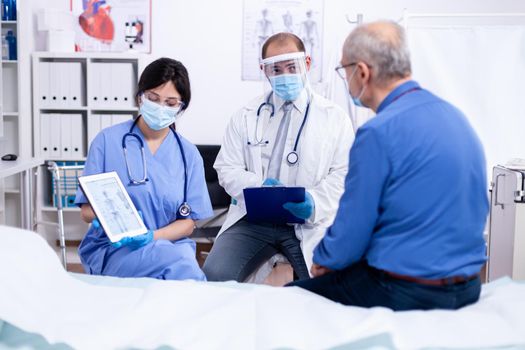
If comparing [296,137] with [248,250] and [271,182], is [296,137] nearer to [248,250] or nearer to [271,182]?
[271,182]

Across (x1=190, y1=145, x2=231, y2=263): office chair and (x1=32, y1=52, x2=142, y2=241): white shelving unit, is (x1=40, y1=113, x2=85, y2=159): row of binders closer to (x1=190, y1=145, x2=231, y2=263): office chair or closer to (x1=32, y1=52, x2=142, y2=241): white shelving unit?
(x1=32, y1=52, x2=142, y2=241): white shelving unit

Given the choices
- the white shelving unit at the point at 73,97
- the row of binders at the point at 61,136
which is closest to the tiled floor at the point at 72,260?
the white shelving unit at the point at 73,97

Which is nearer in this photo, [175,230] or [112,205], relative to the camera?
[112,205]

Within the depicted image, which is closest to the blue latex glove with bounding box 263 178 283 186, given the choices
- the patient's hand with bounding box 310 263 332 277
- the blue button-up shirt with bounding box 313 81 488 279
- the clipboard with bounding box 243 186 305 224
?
the clipboard with bounding box 243 186 305 224

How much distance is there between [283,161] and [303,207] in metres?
0.26

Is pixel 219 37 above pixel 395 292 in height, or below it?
above

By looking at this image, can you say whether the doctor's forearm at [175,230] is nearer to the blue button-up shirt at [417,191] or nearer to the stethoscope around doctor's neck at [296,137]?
the stethoscope around doctor's neck at [296,137]

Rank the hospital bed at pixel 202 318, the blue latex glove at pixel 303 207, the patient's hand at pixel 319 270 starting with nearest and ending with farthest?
the hospital bed at pixel 202 318 → the patient's hand at pixel 319 270 → the blue latex glove at pixel 303 207

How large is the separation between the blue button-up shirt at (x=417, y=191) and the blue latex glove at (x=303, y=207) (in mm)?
655

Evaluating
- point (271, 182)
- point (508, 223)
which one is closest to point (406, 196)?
point (271, 182)

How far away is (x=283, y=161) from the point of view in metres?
2.12

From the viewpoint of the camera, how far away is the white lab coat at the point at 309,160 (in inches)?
79.4

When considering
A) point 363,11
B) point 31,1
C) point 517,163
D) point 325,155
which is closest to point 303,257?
point 325,155

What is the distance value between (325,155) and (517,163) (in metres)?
0.90
